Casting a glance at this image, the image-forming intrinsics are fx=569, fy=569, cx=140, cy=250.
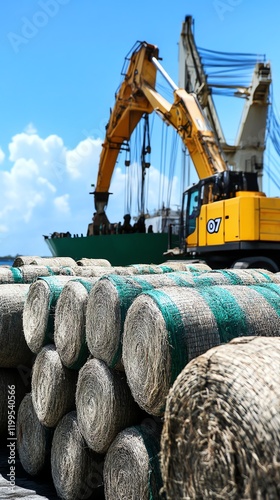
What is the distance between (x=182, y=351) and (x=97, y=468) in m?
1.75

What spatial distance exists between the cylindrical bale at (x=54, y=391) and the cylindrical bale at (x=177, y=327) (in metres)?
1.27

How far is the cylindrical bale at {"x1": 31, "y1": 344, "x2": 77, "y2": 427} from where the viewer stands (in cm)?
487

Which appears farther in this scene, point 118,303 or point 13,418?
point 13,418

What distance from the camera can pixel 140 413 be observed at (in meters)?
4.20

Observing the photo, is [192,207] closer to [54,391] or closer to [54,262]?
[54,262]

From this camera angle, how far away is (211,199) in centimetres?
1377

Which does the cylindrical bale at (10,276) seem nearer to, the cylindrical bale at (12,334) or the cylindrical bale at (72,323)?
the cylindrical bale at (12,334)

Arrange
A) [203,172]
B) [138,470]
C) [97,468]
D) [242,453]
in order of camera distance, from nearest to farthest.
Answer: [242,453]
[138,470]
[97,468]
[203,172]

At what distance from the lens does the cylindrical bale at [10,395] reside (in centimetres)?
599

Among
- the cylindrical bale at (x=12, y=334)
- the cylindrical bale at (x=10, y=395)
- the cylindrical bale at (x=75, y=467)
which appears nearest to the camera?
the cylindrical bale at (x=75, y=467)

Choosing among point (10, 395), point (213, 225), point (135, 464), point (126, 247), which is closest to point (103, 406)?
point (135, 464)

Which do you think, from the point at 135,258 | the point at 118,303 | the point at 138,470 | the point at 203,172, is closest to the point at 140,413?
the point at 138,470

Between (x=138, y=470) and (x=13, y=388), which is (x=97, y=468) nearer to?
(x=138, y=470)

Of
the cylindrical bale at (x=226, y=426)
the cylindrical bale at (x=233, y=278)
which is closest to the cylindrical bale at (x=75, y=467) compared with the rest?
the cylindrical bale at (x=233, y=278)
